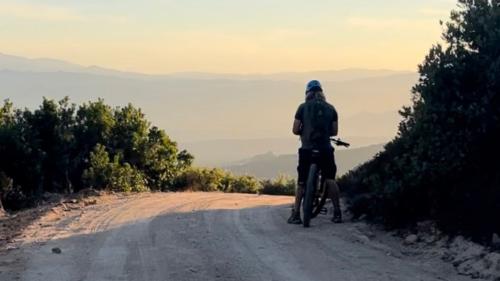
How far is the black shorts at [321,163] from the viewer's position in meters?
12.0

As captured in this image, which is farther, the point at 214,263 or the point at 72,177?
the point at 72,177

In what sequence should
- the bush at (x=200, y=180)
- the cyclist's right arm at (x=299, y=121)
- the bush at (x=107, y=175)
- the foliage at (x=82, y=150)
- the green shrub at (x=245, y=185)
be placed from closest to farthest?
the cyclist's right arm at (x=299, y=121), the bush at (x=107, y=175), the foliage at (x=82, y=150), the bush at (x=200, y=180), the green shrub at (x=245, y=185)

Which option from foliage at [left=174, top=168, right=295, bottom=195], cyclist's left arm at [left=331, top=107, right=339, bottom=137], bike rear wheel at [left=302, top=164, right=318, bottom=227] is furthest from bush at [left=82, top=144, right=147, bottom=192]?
cyclist's left arm at [left=331, top=107, right=339, bottom=137]

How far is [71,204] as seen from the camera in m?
14.8

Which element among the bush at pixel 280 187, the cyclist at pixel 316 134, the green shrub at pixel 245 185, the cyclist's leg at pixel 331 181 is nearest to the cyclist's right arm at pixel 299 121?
the cyclist at pixel 316 134

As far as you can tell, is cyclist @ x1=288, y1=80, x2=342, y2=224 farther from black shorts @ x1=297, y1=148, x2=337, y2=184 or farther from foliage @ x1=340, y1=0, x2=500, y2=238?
foliage @ x1=340, y1=0, x2=500, y2=238

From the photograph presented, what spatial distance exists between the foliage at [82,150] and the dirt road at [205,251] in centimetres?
697

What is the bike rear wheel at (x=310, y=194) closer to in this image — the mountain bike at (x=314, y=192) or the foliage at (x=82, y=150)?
the mountain bike at (x=314, y=192)

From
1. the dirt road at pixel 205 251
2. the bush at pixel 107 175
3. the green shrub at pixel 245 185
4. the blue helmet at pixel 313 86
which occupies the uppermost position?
the blue helmet at pixel 313 86

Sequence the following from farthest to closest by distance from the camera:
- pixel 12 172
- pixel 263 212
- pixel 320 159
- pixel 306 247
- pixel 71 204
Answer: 1. pixel 12 172
2. pixel 71 204
3. pixel 263 212
4. pixel 320 159
5. pixel 306 247

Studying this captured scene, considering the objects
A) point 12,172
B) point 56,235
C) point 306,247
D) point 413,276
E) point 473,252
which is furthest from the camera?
point 12,172

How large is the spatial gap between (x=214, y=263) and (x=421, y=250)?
2.77 meters

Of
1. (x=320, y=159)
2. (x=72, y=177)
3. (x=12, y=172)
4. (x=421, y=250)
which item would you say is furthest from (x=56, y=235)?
(x=72, y=177)

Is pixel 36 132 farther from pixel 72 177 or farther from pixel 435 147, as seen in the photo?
pixel 435 147
